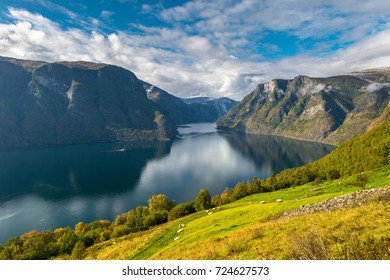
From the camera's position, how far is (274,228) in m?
24.5

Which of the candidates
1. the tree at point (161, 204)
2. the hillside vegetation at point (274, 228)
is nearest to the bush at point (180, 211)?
the hillside vegetation at point (274, 228)

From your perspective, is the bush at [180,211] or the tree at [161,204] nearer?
the bush at [180,211]

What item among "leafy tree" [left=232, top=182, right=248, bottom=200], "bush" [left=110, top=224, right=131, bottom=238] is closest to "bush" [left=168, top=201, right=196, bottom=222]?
"bush" [left=110, top=224, right=131, bottom=238]

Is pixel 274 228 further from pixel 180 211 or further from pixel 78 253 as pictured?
pixel 180 211

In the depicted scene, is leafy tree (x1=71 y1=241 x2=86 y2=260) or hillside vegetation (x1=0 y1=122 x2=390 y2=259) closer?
hillside vegetation (x1=0 y1=122 x2=390 y2=259)

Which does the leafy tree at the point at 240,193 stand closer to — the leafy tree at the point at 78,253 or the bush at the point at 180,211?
the bush at the point at 180,211

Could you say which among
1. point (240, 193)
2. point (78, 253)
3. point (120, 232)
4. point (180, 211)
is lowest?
point (120, 232)

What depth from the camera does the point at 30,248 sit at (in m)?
64.9

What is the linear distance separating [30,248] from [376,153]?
108680 mm

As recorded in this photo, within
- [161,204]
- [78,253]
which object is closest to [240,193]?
[161,204]

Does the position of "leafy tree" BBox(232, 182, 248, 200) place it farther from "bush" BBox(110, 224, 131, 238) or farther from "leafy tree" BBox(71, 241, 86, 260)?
"leafy tree" BBox(71, 241, 86, 260)

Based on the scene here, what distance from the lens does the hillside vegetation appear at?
1560cm

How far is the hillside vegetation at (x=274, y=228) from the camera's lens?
1560cm

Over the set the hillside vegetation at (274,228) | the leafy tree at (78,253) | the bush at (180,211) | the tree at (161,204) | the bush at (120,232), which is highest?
the hillside vegetation at (274,228)
